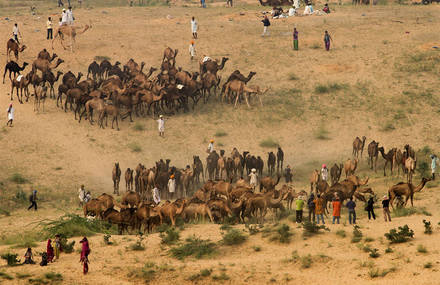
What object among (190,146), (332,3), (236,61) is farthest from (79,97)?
(332,3)

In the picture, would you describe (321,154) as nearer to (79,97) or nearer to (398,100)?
(398,100)

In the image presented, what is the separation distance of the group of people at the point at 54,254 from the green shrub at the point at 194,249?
263 centimetres

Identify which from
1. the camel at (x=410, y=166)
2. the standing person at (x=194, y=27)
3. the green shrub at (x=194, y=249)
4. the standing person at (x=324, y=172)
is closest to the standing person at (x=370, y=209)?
the green shrub at (x=194, y=249)

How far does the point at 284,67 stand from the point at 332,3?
1731 cm

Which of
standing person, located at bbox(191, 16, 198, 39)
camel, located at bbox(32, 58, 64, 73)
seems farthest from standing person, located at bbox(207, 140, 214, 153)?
standing person, located at bbox(191, 16, 198, 39)

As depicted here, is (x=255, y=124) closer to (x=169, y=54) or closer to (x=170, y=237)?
(x=169, y=54)

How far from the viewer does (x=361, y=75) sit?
4412cm

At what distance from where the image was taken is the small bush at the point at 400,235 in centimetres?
2236

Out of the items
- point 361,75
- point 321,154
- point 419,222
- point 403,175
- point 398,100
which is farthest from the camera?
point 361,75

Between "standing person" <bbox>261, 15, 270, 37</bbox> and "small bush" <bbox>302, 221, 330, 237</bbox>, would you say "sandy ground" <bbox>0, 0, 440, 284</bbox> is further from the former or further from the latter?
"standing person" <bbox>261, 15, 270, 37</bbox>

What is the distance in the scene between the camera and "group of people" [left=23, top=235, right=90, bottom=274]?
21.3 metres

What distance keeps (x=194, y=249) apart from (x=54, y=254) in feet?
12.9

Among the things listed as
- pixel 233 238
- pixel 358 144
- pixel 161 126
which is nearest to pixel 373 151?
pixel 358 144

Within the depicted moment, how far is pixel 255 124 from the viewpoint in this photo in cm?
3944
